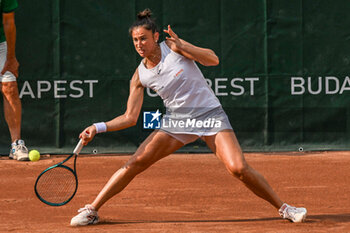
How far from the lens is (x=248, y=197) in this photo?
5.92 m

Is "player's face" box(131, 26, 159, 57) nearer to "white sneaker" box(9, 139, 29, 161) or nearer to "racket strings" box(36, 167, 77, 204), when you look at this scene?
"racket strings" box(36, 167, 77, 204)

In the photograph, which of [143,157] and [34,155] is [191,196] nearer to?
[143,157]

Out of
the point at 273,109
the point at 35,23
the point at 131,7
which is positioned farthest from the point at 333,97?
the point at 35,23

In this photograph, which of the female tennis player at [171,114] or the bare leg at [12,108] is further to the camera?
the bare leg at [12,108]

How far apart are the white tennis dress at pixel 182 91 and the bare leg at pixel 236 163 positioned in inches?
2.9

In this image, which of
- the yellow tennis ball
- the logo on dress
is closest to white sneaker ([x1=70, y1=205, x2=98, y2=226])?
the yellow tennis ball

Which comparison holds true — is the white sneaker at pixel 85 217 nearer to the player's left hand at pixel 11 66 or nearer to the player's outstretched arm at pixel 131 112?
the player's outstretched arm at pixel 131 112

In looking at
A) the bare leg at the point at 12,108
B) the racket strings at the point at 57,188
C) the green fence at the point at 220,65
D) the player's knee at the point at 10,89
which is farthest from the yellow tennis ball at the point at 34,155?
the racket strings at the point at 57,188

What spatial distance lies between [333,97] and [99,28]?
278 cm

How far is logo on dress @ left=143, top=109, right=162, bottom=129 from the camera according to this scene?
328 inches

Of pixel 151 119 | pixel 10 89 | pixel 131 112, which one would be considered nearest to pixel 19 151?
pixel 10 89

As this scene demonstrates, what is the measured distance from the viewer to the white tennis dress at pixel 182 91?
15.4 ft

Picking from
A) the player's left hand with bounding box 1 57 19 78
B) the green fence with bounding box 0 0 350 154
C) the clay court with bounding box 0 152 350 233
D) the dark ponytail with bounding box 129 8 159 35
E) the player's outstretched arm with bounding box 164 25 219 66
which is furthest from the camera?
the green fence with bounding box 0 0 350 154

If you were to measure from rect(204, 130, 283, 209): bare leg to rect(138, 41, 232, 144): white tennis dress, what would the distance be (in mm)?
74
